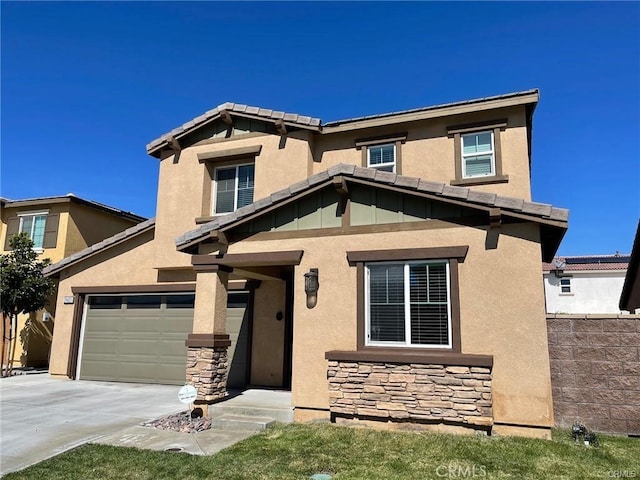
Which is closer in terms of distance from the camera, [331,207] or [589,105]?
[331,207]

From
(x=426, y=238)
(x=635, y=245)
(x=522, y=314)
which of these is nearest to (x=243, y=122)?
(x=426, y=238)

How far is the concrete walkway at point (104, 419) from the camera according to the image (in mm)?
7242

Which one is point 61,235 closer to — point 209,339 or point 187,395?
point 209,339

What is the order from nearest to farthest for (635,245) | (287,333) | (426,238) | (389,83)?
(426,238) < (635,245) < (287,333) < (389,83)

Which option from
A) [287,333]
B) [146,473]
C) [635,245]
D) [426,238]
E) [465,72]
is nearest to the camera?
[146,473]

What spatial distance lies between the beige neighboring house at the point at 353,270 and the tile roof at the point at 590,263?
71.4 feet

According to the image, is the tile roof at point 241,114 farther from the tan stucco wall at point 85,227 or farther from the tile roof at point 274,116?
the tan stucco wall at point 85,227

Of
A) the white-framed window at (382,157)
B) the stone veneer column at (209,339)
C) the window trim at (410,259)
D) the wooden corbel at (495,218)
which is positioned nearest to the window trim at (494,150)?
the white-framed window at (382,157)

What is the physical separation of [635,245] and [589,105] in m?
7.02

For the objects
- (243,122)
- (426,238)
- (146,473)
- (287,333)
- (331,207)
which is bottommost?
(146,473)

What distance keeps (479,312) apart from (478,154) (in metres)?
5.45

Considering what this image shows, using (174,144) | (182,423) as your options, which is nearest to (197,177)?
(174,144)

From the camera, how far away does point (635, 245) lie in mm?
9133

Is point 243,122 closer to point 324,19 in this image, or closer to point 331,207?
A: point 324,19
